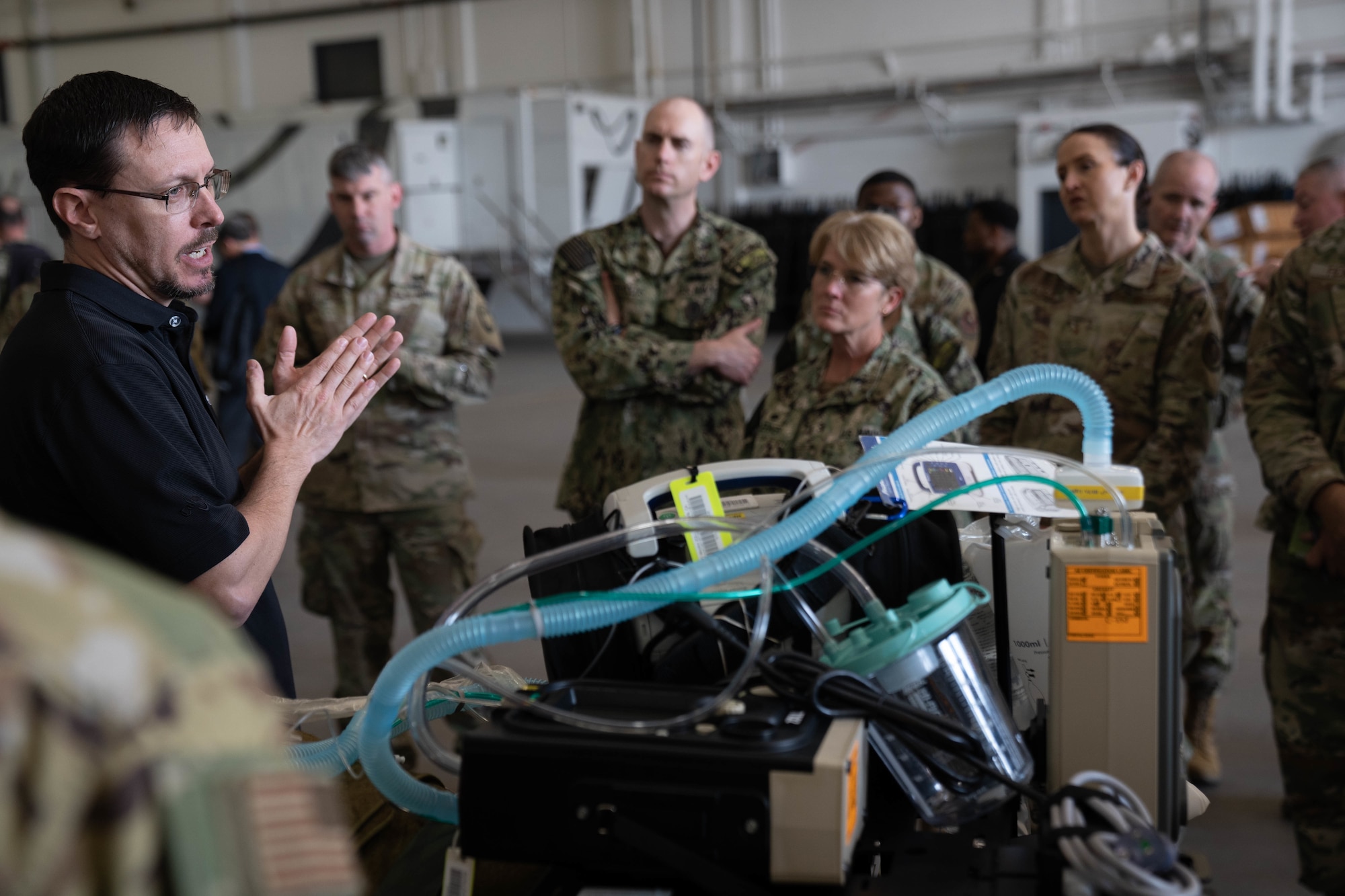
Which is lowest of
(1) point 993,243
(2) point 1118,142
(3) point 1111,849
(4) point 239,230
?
(3) point 1111,849

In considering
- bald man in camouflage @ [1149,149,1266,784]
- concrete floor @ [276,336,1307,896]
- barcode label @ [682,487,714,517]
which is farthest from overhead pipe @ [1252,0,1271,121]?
barcode label @ [682,487,714,517]

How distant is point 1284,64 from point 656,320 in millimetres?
8987

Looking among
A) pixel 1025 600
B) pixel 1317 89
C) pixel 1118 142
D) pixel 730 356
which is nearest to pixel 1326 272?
pixel 1118 142

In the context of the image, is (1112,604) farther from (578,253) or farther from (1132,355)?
(578,253)

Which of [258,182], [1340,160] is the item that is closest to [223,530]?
[1340,160]

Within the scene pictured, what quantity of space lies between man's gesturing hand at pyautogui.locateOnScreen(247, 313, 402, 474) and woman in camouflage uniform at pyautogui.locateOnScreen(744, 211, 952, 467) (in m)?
0.85

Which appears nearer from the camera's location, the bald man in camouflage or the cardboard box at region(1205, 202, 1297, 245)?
the bald man in camouflage

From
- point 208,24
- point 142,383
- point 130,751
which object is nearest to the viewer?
point 130,751

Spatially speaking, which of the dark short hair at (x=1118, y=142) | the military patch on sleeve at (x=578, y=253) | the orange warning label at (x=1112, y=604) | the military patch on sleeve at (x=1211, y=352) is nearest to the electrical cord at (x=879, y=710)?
the orange warning label at (x=1112, y=604)

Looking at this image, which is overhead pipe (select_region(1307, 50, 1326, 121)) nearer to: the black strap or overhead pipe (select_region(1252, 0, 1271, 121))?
overhead pipe (select_region(1252, 0, 1271, 121))

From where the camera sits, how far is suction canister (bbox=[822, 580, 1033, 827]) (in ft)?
2.99

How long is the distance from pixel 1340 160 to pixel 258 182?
1023 centimetres

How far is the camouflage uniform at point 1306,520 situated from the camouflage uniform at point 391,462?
1816 millimetres

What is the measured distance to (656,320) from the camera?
2.61 m
